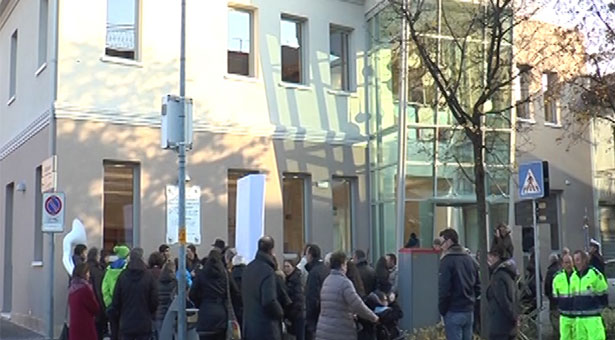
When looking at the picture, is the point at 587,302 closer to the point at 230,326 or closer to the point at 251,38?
the point at 230,326

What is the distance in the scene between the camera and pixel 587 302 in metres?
11.0

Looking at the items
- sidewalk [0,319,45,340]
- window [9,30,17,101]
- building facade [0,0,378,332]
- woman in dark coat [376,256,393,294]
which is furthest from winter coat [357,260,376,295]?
window [9,30,17,101]

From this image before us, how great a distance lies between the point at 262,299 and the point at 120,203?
9.05 metres

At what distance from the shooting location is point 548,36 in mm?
16922

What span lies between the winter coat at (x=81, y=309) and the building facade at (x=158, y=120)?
6.44 meters

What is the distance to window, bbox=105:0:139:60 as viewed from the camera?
701 inches

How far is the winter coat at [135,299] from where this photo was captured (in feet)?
33.7

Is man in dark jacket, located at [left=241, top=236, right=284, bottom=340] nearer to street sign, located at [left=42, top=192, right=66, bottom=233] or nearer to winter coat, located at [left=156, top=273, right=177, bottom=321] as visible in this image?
winter coat, located at [left=156, top=273, right=177, bottom=321]

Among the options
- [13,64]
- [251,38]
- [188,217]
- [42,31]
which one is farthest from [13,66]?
[188,217]

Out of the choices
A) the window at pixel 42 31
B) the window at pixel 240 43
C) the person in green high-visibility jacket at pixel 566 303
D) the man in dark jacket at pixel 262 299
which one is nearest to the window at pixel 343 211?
the window at pixel 240 43

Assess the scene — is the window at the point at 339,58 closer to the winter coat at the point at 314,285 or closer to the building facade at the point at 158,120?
the building facade at the point at 158,120

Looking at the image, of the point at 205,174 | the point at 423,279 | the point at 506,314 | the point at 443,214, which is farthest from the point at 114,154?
the point at 506,314

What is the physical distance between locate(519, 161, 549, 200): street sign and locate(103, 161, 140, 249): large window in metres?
8.94

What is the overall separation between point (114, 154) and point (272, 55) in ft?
16.2
